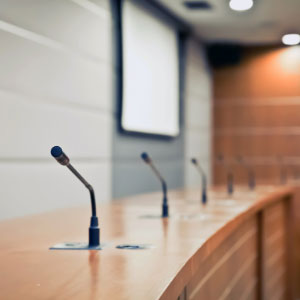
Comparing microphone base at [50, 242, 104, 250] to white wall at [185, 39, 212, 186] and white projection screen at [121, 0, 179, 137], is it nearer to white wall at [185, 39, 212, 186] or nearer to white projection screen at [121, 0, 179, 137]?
white projection screen at [121, 0, 179, 137]

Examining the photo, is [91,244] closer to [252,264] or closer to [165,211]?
[165,211]

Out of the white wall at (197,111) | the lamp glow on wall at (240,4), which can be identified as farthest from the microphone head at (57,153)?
the white wall at (197,111)

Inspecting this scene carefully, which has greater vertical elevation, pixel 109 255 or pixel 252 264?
pixel 109 255

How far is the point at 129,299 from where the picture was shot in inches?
57.8

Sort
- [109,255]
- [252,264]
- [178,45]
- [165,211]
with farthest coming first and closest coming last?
1. [178,45]
2. [252,264]
3. [165,211]
4. [109,255]

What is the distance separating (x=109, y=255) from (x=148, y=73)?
4.07m

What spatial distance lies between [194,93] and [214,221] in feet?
16.0

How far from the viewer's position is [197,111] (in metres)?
8.21

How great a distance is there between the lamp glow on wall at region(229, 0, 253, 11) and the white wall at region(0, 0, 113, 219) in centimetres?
143

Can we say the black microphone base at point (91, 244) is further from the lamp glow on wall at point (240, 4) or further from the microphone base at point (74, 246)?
the lamp glow on wall at point (240, 4)

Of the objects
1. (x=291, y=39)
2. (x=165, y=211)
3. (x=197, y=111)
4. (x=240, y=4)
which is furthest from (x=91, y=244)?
(x=291, y=39)

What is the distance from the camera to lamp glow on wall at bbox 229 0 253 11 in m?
5.98

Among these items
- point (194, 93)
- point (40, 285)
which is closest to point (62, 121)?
point (40, 285)

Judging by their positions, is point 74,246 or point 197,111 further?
point 197,111
